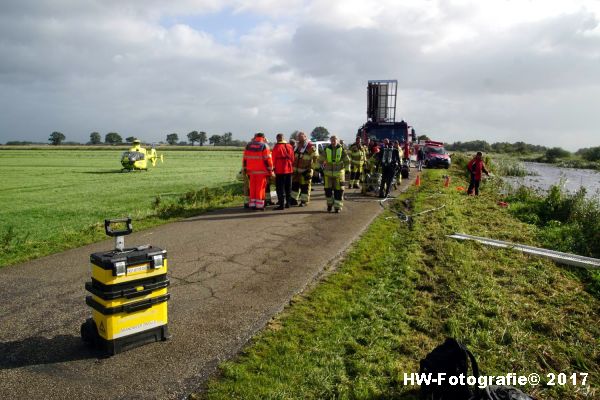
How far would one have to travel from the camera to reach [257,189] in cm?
1134

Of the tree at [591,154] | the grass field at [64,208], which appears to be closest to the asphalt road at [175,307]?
the grass field at [64,208]

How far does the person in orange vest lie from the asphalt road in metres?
1.86

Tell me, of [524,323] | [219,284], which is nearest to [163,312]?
[219,284]

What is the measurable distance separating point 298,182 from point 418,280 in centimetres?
679

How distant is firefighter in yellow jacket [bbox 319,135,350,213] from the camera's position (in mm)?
11227

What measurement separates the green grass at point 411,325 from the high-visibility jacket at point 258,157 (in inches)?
145

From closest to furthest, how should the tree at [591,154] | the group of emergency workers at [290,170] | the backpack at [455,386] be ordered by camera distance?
the backpack at [455,386] < the group of emergency workers at [290,170] < the tree at [591,154]

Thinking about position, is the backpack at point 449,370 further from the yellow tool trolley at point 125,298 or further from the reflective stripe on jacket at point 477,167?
the reflective stripe on jacket at point 477,167

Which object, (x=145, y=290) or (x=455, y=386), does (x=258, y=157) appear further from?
(x=455, y=386)

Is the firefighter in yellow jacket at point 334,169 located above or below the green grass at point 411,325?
above

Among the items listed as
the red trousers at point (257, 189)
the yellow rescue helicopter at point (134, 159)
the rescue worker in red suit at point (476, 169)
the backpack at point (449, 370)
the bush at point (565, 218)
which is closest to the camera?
the backpack at point (449, 370)

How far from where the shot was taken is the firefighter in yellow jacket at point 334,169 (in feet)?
36.8

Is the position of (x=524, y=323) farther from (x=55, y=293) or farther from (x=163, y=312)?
(x=55, y=293)

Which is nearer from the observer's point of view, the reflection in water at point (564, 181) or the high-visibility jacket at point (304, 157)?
the high-visibility jacket at point (304, 157)
